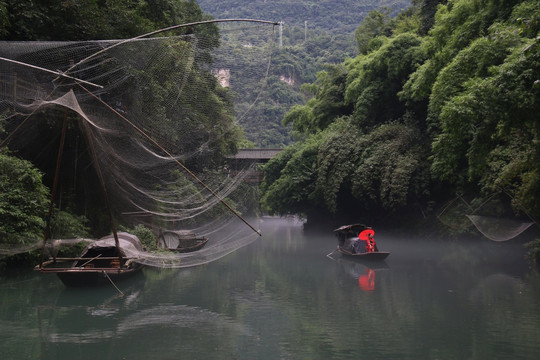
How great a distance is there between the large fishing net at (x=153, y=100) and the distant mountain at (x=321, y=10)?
72.2 metres

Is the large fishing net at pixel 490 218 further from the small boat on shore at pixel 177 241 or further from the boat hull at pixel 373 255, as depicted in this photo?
the small boat on shore at pixel 177 241

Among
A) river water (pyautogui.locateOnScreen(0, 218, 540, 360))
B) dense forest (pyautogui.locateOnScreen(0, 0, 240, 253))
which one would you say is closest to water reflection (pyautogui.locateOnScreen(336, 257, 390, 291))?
river water (pyautogui.locateOnScreen(0, 218, 540, 360))

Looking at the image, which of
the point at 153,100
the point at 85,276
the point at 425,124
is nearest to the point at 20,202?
the point at 85,276

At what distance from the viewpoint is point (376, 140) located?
21.2m

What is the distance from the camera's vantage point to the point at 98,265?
36.2ft

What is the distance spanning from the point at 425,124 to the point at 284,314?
14.1 metres

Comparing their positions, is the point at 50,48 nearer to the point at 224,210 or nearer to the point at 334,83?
the point at 224,210

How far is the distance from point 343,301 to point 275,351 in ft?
11.7

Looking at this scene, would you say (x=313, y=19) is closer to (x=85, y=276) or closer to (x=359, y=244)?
(x=359, y=244)

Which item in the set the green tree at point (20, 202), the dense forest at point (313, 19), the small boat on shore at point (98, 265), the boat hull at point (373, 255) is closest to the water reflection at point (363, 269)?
the boat hull at point (373, 255)

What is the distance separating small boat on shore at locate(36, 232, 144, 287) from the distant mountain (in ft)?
237

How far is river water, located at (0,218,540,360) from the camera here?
6910 mm

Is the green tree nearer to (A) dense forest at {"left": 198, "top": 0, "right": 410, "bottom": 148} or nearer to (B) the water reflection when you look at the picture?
(B) the water reflection

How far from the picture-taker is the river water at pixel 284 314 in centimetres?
691
